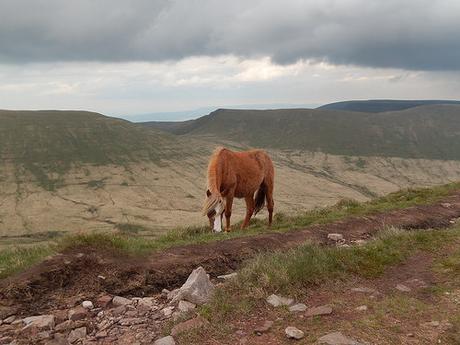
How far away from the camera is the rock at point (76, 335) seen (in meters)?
6.98

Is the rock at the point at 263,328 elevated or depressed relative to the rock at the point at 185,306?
elevated

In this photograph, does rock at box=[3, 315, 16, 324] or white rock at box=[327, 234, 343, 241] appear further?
white rock at box=[327, 234, 343, 241]

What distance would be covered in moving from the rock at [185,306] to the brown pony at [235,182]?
649 cm

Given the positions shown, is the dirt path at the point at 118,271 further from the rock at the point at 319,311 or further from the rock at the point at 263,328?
the rock at the point at 319,311

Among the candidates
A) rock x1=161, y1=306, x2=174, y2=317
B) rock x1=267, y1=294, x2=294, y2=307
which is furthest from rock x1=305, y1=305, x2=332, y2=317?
rock x1=161, y1=306, x2=174, y2=317

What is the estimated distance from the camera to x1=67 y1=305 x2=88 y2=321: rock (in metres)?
7.68

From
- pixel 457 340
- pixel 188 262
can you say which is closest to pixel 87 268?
pixel 188 262

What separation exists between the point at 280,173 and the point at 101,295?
186127 mm

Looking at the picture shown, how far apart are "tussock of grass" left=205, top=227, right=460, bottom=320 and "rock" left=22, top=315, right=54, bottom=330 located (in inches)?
102

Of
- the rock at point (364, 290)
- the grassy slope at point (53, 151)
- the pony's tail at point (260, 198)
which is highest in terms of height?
the rock at point (364, 290)

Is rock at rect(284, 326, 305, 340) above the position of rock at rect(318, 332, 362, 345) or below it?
below

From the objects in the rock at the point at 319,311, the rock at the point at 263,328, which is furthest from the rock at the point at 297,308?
the rock at the point at 263,328

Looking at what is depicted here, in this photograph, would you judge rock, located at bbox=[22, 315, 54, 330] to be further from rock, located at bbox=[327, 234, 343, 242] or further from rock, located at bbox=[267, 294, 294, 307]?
rock, located at bbox=[327, 234, 343, 242]

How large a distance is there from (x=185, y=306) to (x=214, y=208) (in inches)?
272
